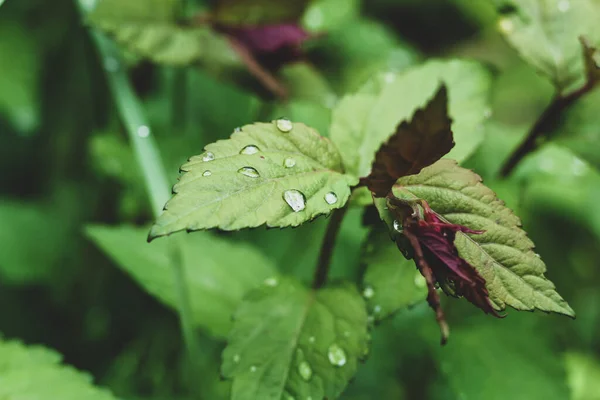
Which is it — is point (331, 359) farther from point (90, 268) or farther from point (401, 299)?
point (90, 268)

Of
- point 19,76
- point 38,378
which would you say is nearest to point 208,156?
point 38,378

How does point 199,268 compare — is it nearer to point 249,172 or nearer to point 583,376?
point 249,172

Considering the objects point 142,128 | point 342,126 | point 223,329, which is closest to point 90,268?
point 142,128

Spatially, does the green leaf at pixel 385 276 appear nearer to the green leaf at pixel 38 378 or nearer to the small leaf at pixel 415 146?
the small leaf at pixel 415 146

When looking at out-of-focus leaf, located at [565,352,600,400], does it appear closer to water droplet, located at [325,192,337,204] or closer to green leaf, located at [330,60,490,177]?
green leaf, located at [330,60,490,177]

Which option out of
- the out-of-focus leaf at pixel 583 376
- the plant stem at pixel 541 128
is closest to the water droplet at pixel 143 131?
the plant stem at pixel 541 128

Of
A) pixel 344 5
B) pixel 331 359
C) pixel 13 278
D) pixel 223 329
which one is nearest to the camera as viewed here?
pixel 331 359
